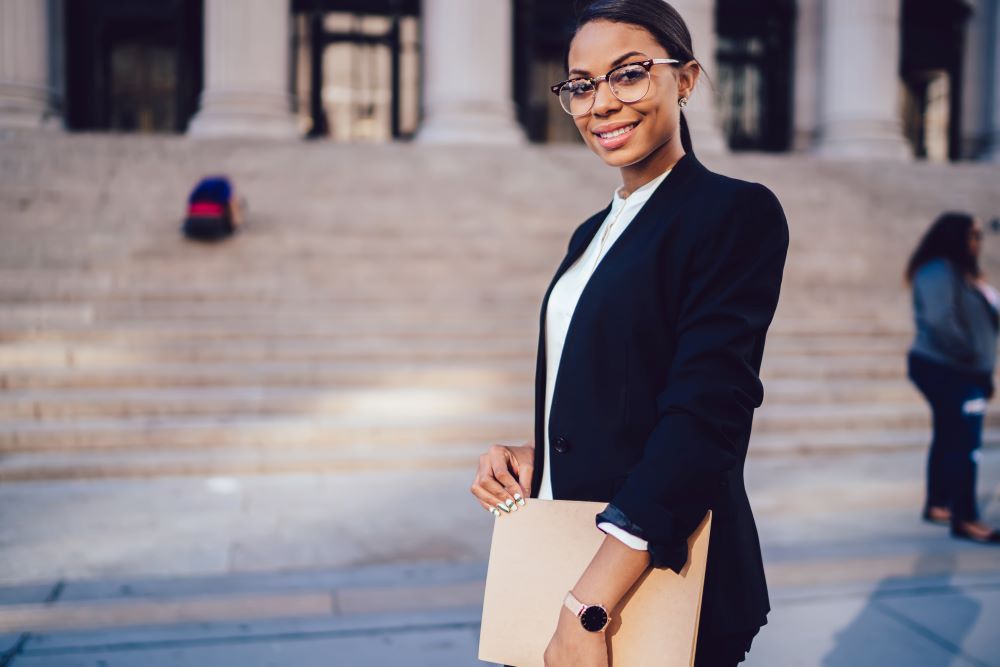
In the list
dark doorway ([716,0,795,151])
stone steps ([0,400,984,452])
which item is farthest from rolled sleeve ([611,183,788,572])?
dark doorway ([716,0,795,151])

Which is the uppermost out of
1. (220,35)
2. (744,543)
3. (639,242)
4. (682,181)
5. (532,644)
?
(220,35)

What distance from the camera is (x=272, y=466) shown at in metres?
6.36

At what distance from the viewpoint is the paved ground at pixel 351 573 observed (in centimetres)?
355

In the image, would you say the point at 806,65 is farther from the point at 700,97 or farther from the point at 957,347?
the point at 957,347

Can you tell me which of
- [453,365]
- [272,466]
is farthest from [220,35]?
[272,466]

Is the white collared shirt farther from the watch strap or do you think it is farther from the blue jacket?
the blue jacket

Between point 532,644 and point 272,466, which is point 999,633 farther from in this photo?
point 272,466

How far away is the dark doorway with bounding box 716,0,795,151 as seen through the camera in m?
23.1

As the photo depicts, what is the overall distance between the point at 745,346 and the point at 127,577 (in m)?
3.85

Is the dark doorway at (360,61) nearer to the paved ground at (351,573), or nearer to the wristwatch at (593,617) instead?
the paved ground at (351,573)

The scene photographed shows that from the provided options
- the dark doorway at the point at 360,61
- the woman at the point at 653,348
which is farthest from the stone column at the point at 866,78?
the woman at the point at 653,348

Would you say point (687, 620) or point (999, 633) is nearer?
point (687, 620)

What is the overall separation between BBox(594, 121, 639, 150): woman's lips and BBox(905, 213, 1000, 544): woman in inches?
163

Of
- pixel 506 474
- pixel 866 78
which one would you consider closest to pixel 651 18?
pixel 506 474
